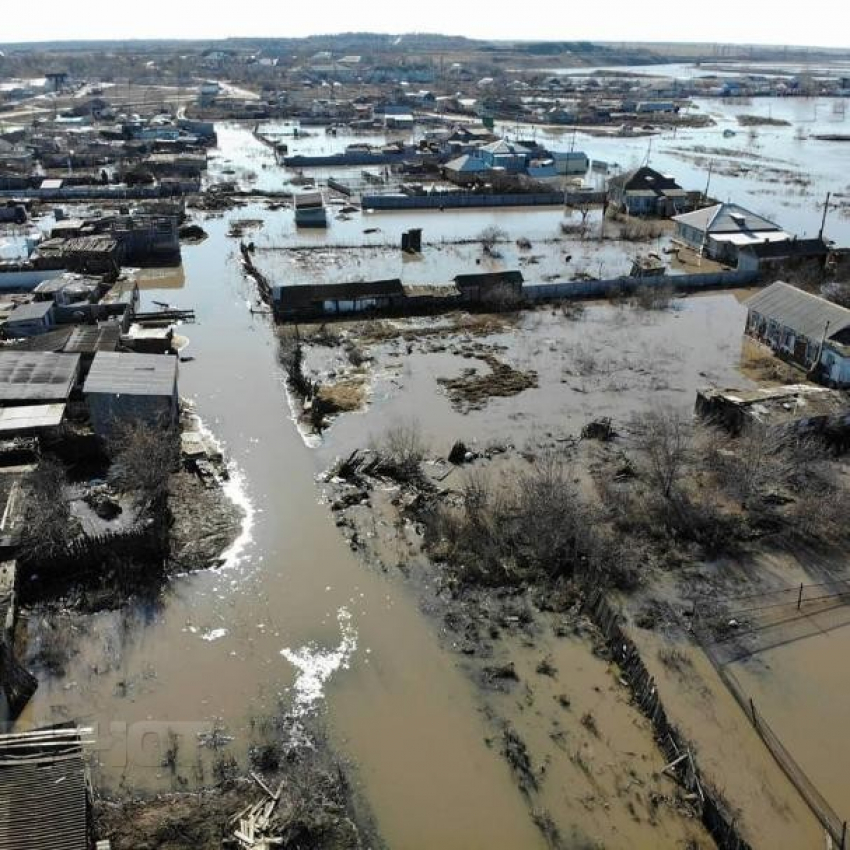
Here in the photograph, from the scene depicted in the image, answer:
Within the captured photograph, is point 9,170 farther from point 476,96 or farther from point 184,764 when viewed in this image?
point 476,96

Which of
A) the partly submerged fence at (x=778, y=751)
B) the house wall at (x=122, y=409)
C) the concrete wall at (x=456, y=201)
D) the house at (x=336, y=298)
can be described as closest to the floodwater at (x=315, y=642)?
the house wall at (x=122, y=409)

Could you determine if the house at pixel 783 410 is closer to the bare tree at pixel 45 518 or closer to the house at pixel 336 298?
the house at pixel 336 298

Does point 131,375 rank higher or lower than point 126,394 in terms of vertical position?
higher

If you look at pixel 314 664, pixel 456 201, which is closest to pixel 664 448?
pixel 314 664

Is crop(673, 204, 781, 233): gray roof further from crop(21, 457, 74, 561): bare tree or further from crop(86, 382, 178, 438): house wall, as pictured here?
crop(21, 457, 74, 561): bare tree

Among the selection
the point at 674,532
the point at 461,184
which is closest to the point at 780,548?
the point at 674,532

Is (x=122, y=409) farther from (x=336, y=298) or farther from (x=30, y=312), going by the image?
(x=336, y=298)

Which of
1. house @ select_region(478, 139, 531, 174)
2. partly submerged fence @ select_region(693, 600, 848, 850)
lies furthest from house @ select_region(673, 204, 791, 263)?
partly submerged fence @ select_region(693, 600, 848, 850)

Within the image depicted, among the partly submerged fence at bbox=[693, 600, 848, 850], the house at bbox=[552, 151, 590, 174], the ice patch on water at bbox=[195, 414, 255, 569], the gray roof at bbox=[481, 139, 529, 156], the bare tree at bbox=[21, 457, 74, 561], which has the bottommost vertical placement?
the partly submerged fence at bbox=[693, 600, 848, 850]
